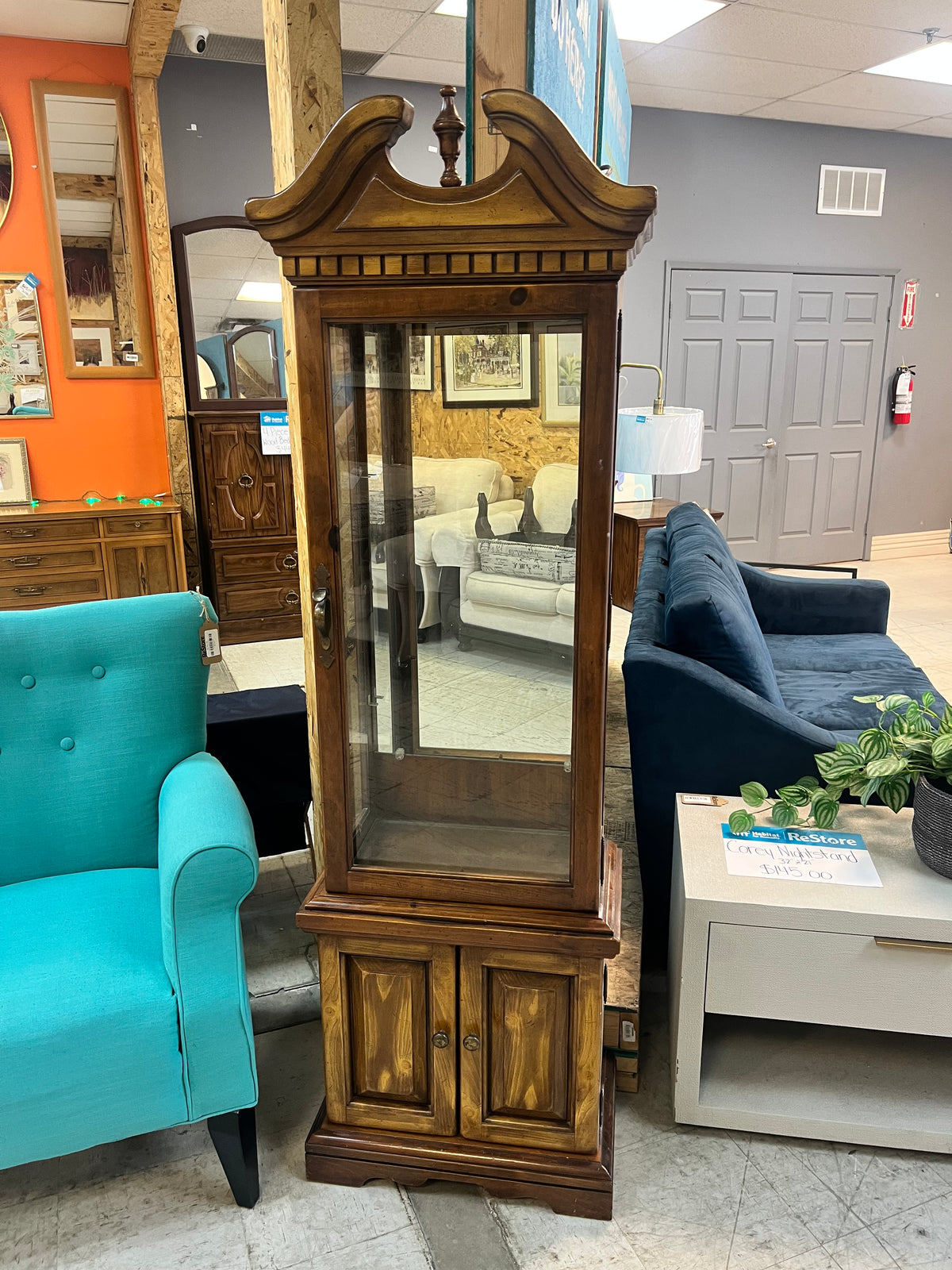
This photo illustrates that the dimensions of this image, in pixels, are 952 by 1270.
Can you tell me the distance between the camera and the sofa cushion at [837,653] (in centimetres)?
323

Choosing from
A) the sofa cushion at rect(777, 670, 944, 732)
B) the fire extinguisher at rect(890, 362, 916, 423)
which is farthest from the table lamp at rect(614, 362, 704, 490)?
the fire extinguisher at rect(890, 362, 916, 423)

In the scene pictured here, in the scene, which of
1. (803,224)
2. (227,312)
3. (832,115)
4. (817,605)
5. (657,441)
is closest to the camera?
(817,605)

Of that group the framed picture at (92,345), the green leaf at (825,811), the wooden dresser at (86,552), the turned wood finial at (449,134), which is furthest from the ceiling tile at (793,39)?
the green leaf at (825,811)

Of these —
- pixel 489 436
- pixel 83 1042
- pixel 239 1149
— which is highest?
pixel 489 436

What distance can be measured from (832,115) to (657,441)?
3269 millimetres

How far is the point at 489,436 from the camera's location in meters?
1.34

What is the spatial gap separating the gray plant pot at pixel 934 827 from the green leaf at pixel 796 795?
206 mm

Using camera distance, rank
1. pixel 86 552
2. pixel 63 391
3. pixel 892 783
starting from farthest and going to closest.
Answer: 1. pixel 63 391
2. pixel 86 552
3. pixel 892 783

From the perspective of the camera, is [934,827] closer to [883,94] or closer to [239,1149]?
[239,1149]

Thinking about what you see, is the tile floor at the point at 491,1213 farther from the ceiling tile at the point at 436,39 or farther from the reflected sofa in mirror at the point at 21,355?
the ceiling tile at the point at 436,39

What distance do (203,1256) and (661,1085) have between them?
898mm

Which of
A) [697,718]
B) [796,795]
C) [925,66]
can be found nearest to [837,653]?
[697,718]

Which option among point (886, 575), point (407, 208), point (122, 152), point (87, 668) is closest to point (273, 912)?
point (87, 668)

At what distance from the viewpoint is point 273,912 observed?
8.13ft
